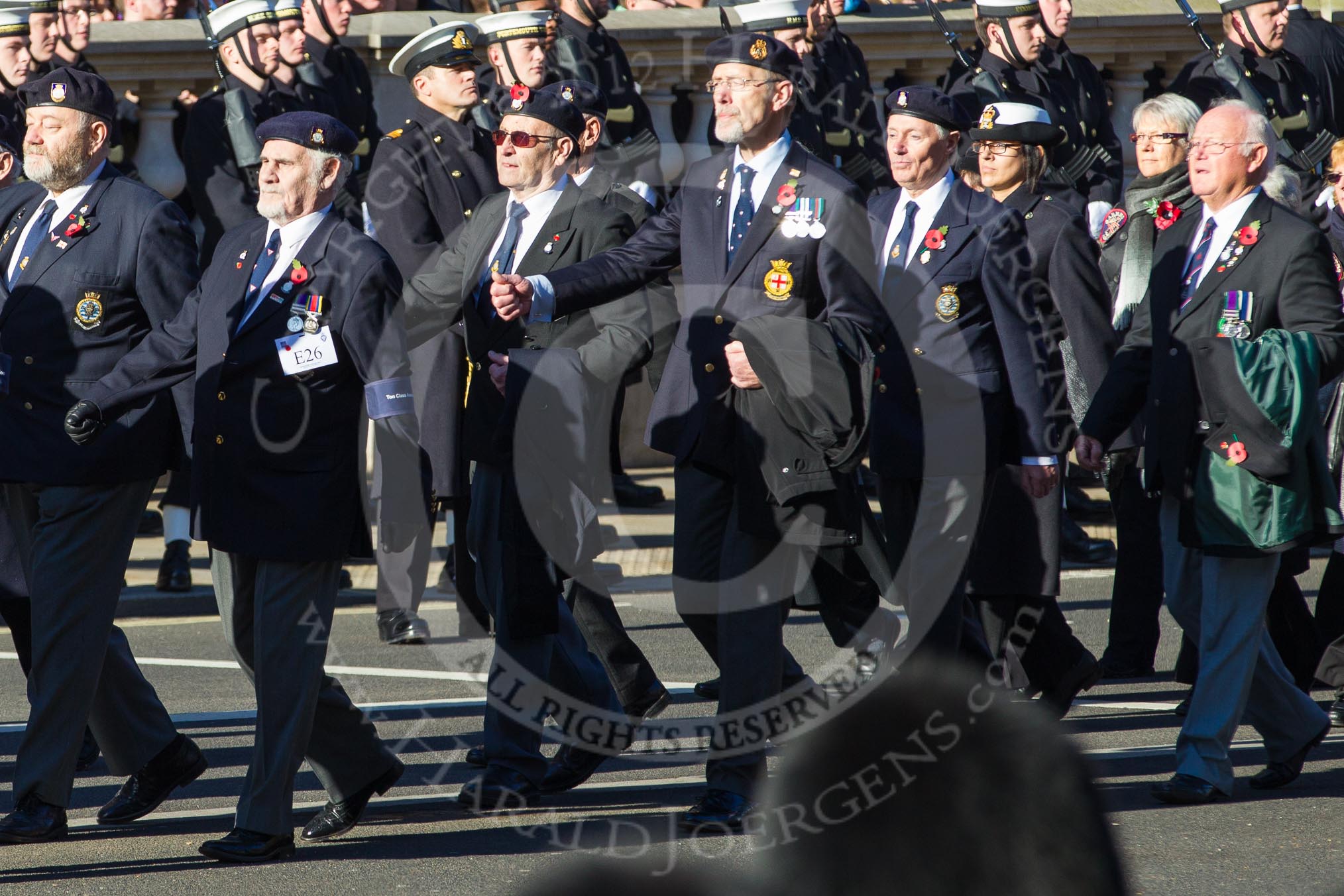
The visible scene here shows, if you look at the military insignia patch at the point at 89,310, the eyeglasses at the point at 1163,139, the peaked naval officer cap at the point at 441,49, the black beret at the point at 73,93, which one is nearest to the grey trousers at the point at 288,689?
the military insignia patch at the point at 89,310

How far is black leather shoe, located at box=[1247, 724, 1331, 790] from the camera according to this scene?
561 centimetres

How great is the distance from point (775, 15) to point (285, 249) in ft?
18.2

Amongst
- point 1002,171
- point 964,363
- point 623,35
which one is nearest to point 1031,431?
point 964,363

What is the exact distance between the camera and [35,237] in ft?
18.0

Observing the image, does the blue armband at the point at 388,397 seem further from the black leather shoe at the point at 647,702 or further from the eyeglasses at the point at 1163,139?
the eyeglasses at the point at 1163,139

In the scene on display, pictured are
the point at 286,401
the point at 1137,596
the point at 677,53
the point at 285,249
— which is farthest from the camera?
the point at 677,53

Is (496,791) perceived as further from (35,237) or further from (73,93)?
(73,93)

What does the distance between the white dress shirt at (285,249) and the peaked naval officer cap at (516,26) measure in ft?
14.1

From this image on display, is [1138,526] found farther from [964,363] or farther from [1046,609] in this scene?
[964,363]

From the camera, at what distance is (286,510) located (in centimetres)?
496

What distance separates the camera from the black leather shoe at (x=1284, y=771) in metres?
5.61

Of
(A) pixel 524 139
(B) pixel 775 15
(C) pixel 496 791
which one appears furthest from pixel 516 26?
(C) pixel 496 791

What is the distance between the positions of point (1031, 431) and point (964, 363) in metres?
0.31

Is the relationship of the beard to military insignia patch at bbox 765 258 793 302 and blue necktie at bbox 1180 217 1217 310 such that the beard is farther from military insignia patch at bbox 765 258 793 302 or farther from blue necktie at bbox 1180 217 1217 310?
blue necktie at bbox 1180 217 1217 310
